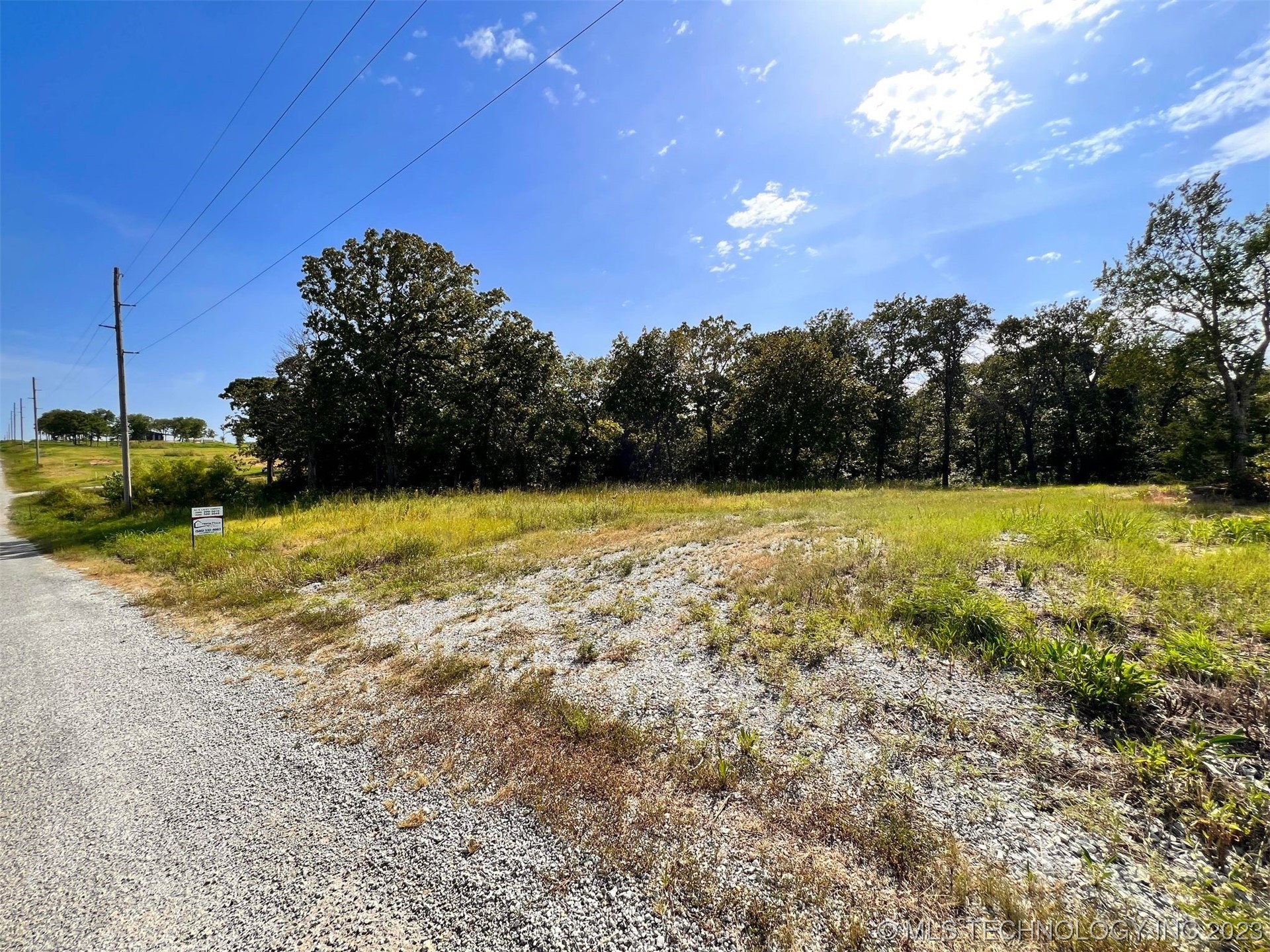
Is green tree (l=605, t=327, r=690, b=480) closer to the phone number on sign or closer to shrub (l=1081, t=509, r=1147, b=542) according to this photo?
shrub (l=1081, t=509, r=1147, b=542)

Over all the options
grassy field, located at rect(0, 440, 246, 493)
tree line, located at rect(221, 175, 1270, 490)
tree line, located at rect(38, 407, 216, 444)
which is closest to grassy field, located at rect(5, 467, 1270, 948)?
tree line, located at rect(221, 175, 1270, 490)

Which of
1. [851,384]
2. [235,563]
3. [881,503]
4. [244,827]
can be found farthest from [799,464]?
[244,827]

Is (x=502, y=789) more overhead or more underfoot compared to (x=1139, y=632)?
more underfoot

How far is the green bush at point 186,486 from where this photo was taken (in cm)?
1838

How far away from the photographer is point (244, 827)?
264 centimetres

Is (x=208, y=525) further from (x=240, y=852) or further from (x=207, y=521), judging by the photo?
(x=240, y=852)

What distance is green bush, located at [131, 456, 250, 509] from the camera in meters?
18.4

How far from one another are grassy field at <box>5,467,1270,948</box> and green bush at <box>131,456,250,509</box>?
1383 cm

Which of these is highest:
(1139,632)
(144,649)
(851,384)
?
(851,384)

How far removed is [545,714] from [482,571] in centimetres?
466

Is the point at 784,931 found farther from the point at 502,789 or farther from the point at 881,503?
the point at 881,503

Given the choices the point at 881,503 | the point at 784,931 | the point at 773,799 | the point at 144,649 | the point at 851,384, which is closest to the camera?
the point at 784,931

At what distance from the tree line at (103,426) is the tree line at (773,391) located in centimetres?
8424

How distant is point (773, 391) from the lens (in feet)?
84.2
